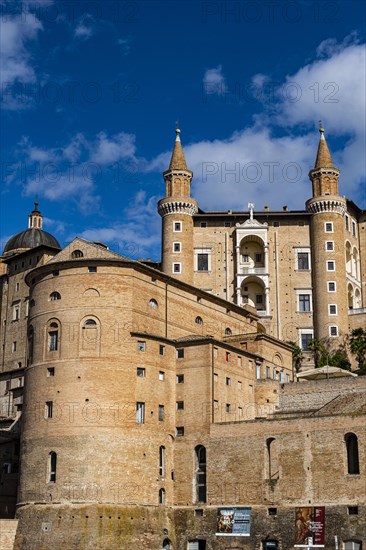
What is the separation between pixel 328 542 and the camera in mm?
48375

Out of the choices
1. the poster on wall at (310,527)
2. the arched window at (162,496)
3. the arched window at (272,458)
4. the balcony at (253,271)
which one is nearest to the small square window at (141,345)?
the arched window at (162,496)

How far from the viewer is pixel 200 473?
55344 mm

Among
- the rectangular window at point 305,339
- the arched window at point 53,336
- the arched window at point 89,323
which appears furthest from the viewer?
the rectangular window at point 305,339

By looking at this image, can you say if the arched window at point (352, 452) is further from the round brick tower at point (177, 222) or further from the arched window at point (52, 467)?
the round brick tower at point (177, 222)

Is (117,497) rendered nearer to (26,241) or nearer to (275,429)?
(275,429)

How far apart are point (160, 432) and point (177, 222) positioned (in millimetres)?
37779

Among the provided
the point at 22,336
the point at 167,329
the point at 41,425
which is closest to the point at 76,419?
the point at 41,425

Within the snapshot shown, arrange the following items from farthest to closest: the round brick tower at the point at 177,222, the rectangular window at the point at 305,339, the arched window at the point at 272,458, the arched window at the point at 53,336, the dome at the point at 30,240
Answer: the dome at the point at 30,240 < the round brick tower at the point at 177,222 < the rectangular window at the point at 305,339 < the arched window at the point at 53,336 < the arched window at the point at 272,458

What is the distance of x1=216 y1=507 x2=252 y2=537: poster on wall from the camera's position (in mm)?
51562

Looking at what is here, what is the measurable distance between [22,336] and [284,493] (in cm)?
4300

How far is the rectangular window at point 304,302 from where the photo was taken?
88688 mm

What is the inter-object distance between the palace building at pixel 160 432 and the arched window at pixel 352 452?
0.06 metres

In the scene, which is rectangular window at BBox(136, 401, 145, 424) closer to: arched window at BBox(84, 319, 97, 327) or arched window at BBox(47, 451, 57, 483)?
arched window at BBox(47, 451, 57, 483)

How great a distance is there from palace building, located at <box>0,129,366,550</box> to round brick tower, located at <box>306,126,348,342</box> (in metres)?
18.8
